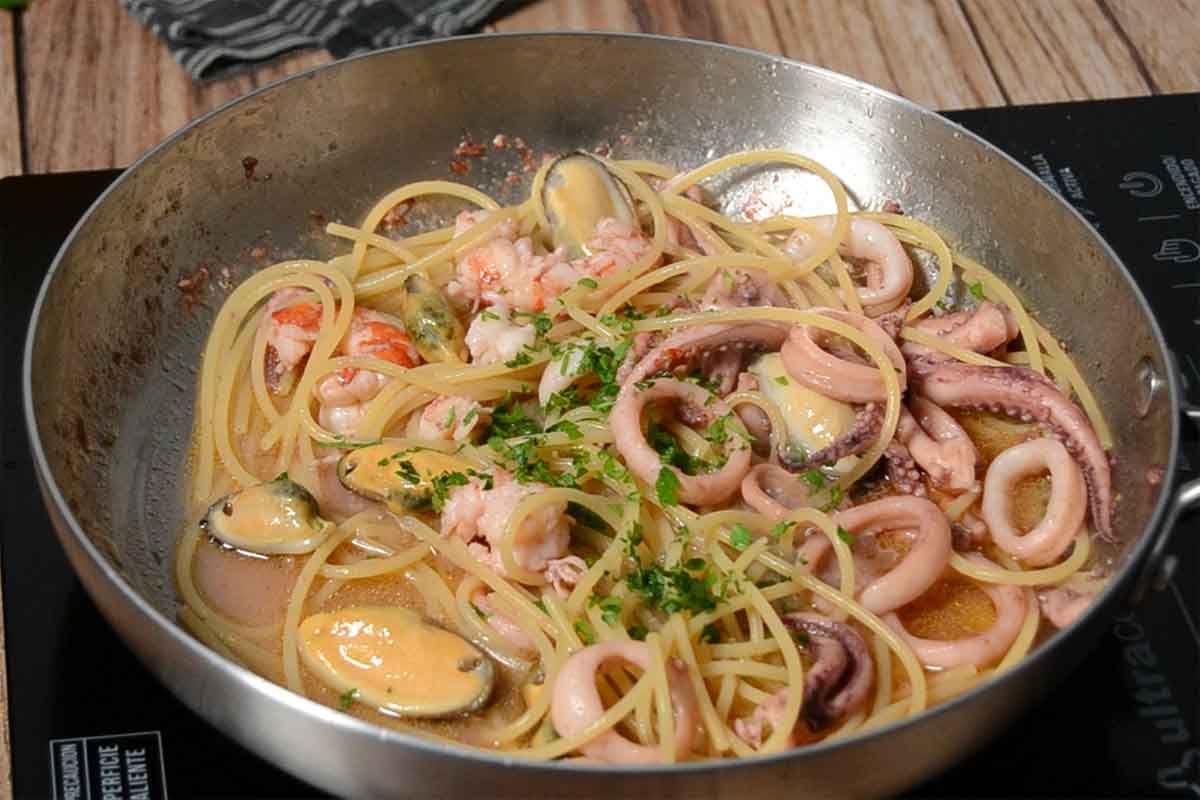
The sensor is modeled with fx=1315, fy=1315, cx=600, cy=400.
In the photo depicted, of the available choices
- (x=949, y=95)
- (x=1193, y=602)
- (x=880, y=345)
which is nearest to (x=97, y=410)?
(x=880, y=345)

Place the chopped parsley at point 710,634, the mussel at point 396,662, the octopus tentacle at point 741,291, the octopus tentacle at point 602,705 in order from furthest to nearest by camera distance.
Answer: the octopus tentacle at point 741,291 → the chopped parsley at point 710,634 → the mussel at point 396,662 → the octopus tentacle at point 602,705

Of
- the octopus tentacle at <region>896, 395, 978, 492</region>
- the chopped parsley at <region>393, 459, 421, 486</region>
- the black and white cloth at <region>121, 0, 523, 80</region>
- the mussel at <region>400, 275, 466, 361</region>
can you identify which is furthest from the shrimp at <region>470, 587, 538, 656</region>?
the black and white cloth at <region>121, 0, 523, 80</region>

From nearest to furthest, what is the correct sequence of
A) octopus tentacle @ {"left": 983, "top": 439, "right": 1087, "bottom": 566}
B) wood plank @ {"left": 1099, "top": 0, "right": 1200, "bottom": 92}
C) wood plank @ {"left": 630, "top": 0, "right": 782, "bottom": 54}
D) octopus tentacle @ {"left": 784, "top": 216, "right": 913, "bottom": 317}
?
octopus tentacle @ {"left": 983, "top": 439, "right": 1087, "bottom": 566}, octopus tentacle @ {"left": 784, "top": 216, "right": 913, "bottom": 317}, wood plank @ {"left": 1099, "top": 0, "right": 1200, "bottom": 92}, wood plank @ {"left": 630, "top": 0, "right": 782, "bottom": 54}

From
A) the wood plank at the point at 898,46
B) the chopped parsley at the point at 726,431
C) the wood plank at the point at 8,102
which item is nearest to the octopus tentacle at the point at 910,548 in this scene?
the chopped parsley at the point at 726,431

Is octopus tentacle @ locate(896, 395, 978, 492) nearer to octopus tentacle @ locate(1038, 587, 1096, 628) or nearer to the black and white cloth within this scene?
octopus tentacle @ locate(1038, 587, 1096, 628)

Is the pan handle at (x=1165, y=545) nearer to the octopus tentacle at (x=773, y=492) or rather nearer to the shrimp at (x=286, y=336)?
the octopus tentacle at (x=773, y=492)

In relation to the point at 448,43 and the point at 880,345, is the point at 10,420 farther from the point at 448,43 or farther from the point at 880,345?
the point at 880,345

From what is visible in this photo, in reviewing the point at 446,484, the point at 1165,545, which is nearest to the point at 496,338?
the point at 446,484
